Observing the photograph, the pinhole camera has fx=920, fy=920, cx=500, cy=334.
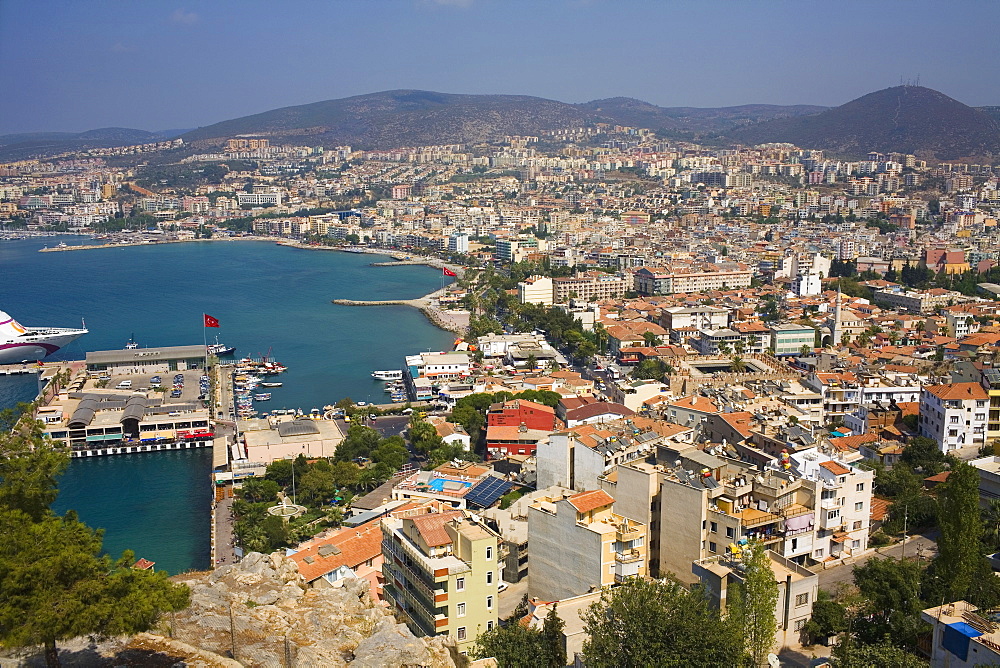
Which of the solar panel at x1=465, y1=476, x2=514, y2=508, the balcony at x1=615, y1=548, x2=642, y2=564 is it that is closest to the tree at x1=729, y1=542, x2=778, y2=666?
the balcony at x1=615, y1=548, x2=642, y2=564

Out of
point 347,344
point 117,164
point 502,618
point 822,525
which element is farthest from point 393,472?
point 117,164

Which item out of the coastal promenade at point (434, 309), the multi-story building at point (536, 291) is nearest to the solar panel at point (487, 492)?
the coastal promenade at point (434, 309)

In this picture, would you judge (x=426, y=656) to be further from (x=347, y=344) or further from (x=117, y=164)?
(x=117, y=164)

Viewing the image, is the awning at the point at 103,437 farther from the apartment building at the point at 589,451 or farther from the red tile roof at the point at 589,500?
the red tile roof at the point at 589,500

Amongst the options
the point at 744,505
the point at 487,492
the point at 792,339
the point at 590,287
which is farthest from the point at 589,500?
the point at 590,287

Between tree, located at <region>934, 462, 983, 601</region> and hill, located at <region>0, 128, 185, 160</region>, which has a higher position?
hill, located at <region>0, 128, 185, 160</region>

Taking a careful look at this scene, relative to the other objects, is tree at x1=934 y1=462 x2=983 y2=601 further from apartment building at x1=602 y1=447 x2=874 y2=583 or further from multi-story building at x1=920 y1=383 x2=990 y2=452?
multi-story building at x1=920 y1=383 x2=990 y2=452
